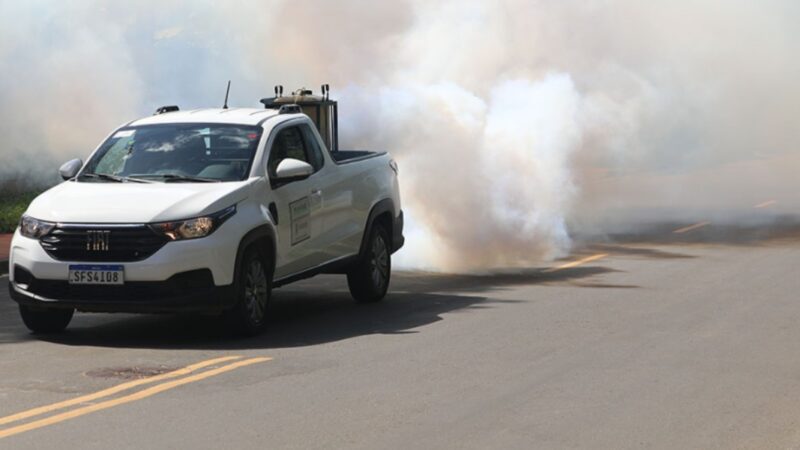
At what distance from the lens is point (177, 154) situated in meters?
13.6

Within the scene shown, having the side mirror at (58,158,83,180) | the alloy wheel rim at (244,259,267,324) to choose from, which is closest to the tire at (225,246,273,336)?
the alloy wheel rim at (244,259,267,324)

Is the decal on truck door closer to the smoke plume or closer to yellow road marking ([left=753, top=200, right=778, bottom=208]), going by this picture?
the smoke plume

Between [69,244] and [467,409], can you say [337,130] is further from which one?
[467,409]

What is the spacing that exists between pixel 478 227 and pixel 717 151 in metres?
23.0

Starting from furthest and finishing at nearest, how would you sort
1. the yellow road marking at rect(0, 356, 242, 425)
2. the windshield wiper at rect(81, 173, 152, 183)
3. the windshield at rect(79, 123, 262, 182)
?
1. the windshield at rect(79, 123, 262, 182)
2. the windshield wiper at rect(81, 173, 152, 183)
3. the yellow road marking at rect(0, 356, 242, 425)

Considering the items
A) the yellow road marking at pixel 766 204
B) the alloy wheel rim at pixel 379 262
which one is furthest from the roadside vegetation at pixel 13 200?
the yellow road marking at pixel 766 204

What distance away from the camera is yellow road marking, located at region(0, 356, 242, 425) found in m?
9.66

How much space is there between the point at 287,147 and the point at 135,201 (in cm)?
185

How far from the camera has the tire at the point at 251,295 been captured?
1266 centimetres

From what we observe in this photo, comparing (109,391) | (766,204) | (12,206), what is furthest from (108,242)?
(766,204)

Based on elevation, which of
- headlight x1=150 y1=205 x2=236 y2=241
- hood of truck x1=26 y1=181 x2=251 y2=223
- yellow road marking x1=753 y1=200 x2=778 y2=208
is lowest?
headlight x1=150 y1=205 x2=236 y2=241

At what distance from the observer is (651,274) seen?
56.6ft

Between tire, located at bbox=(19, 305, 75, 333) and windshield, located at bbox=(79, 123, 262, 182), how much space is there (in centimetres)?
110

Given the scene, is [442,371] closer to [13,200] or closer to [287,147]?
[287,147]
